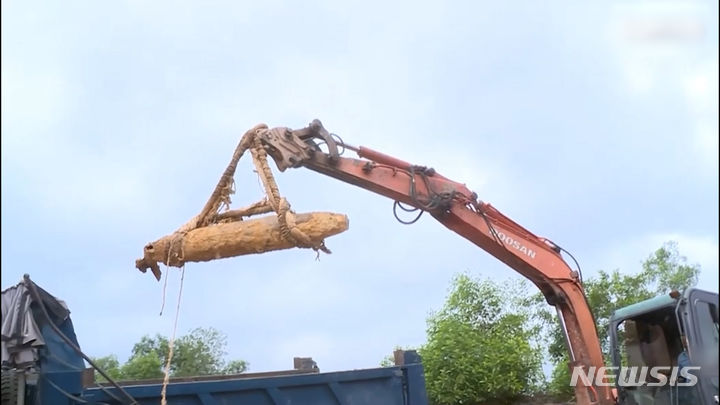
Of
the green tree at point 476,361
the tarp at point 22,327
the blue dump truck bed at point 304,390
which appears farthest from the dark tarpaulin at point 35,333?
the green tree at point 476,361

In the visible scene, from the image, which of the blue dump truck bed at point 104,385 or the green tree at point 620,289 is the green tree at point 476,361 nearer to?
the green tree at point 620,289

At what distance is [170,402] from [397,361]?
1.82m

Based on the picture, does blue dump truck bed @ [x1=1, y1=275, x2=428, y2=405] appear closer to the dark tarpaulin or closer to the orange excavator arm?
the dark tarpaulin

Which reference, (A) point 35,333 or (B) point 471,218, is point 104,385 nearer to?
(A) point 35,333

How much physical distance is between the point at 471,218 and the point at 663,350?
2.01m

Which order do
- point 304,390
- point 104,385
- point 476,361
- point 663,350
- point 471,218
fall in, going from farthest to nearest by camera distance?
point 476,361 < point 471,218 < point 663,350 < point 304,390 < point 104,385

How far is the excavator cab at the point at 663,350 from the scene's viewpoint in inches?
204

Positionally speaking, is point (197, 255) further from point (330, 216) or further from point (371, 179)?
point (371, 179)

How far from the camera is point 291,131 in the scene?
681 centimetres

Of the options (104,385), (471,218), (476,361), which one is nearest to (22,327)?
(104,385)

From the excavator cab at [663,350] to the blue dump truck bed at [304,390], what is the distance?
1.89 m

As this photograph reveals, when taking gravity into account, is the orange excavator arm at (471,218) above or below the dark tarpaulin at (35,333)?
above

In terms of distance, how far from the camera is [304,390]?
19.3 feet

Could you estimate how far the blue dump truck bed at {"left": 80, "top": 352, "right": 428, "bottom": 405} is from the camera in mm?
5590
